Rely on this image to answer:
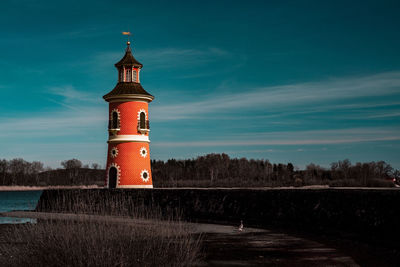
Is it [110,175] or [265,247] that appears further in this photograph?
[110,175]

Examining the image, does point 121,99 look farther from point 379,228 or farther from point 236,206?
point 379,228

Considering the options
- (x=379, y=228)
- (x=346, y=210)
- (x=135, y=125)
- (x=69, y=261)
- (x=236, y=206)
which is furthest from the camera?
(x=135, y=125)

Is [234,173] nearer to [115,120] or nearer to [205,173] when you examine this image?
[205,173]

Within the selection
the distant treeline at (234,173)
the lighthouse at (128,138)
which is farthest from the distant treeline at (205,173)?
the lighthouse at (128,138)

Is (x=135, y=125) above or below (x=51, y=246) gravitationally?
above

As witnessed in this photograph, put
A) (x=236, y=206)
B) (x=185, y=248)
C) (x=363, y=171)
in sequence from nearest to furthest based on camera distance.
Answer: (x=185, y=248), (x=236, y=206), (x=363, y=171)

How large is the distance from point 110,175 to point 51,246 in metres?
21.9

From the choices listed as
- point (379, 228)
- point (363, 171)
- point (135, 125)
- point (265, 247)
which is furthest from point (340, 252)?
point (363, 171)

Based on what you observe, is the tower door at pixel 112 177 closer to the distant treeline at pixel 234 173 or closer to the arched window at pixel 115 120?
the arched window at pixel 115 120

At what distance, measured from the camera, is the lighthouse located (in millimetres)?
32281

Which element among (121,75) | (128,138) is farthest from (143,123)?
(121,75)

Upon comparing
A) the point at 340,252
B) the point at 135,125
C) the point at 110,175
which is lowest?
the point at 340,252

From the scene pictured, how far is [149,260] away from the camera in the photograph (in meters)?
10.9

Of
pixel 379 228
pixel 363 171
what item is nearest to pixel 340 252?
pixel 379 228
